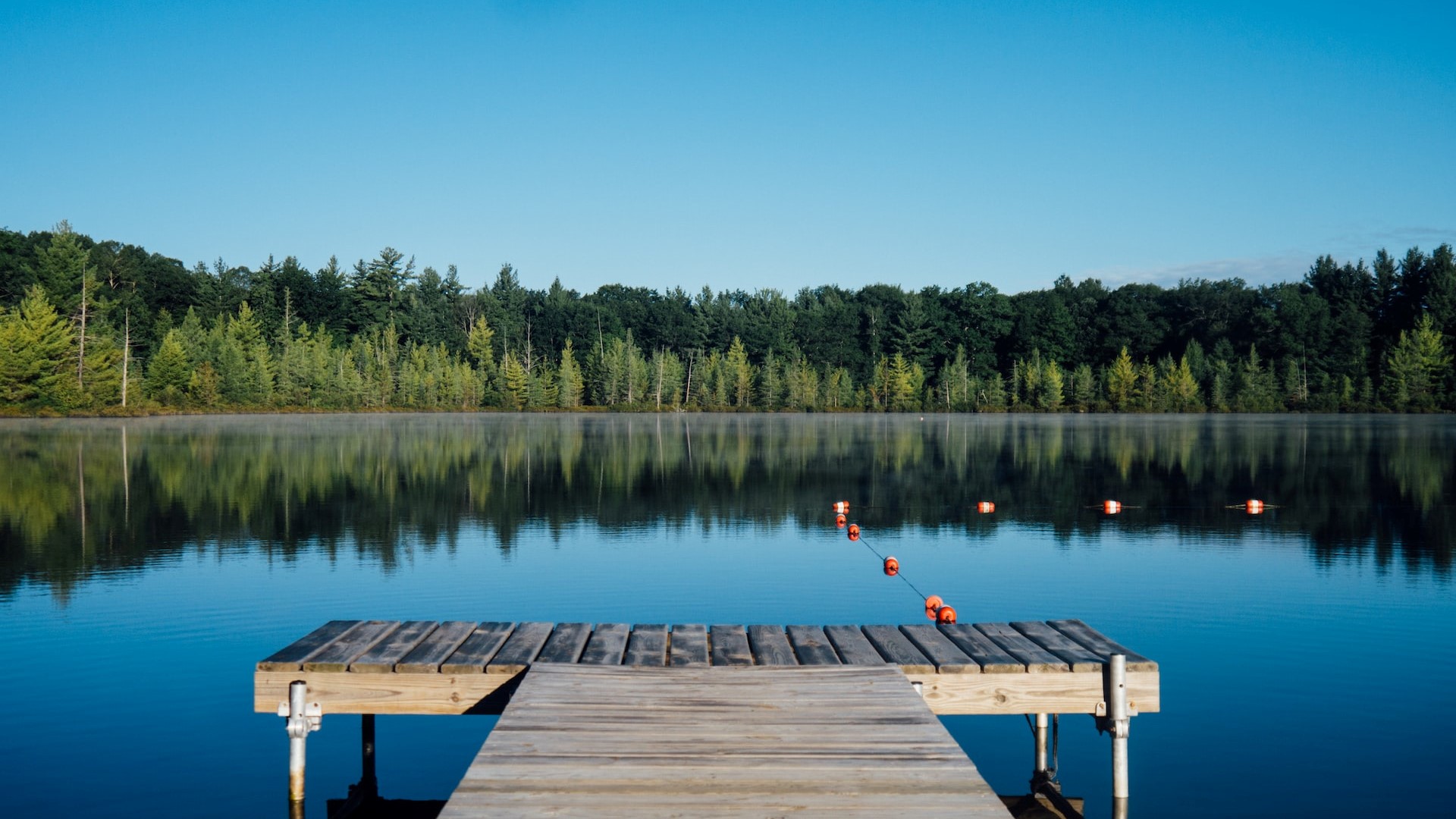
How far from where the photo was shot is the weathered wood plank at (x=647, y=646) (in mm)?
7828

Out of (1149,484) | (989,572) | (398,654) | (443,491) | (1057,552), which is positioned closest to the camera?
(398,654)

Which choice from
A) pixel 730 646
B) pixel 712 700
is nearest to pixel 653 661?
pixel 730 646

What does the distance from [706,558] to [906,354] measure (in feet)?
327

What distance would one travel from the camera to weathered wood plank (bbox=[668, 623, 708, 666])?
25.7ft

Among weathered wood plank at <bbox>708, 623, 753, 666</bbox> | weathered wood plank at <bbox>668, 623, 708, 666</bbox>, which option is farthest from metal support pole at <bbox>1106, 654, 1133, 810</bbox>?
weathered wood plank at <bbox>668, 623, 708, 666</bbox>

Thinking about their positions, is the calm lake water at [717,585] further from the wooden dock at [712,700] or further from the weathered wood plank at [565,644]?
the weathered wood plank at [565,644]

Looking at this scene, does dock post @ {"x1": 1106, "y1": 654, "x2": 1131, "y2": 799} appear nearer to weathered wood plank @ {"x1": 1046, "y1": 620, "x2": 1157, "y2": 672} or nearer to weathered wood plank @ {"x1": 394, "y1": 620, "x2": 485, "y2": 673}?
weathered wood plank @ {"x1": 1046, "y1": 620, "x2": 1157, "y2": 672}

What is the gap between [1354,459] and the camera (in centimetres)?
3894

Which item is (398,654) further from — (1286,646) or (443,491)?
(443,491)

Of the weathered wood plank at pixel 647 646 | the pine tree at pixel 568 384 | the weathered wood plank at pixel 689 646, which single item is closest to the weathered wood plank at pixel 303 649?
the weathered wood plank at pixel 647 646

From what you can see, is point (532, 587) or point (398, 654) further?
point (532, 587)

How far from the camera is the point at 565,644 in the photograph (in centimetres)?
822

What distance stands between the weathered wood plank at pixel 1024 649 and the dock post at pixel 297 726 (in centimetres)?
465

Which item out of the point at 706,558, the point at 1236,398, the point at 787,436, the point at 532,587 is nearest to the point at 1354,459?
the point at 787,436
